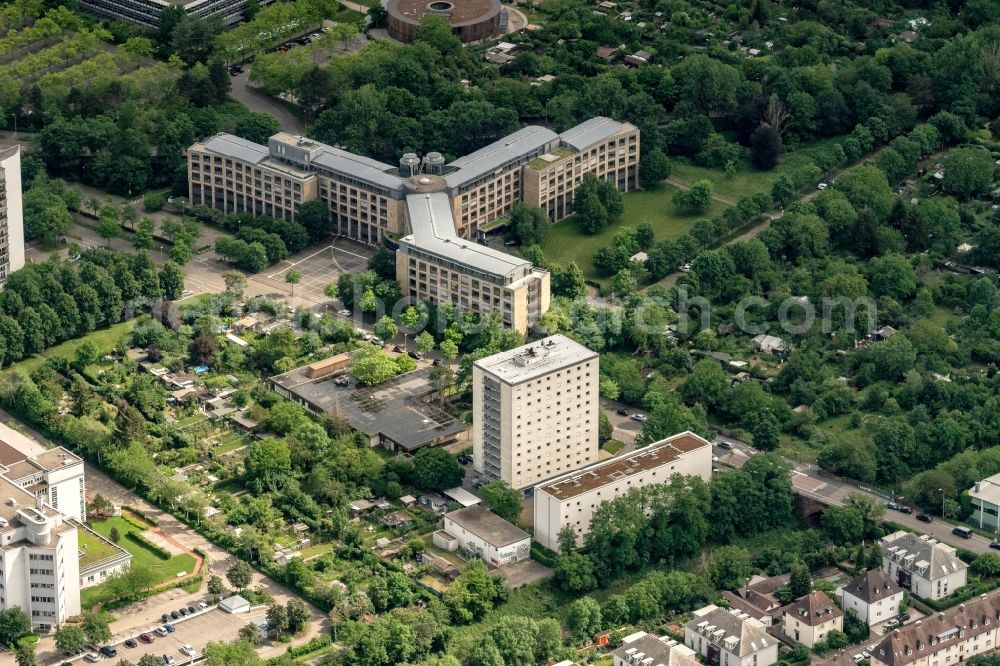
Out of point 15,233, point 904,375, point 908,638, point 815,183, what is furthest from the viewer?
point 815,183

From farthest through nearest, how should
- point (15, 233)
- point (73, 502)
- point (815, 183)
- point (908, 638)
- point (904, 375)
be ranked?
point (815, 183) < point (15, 233) < point (904, 375) < point (73, 502) < point (908, 638)

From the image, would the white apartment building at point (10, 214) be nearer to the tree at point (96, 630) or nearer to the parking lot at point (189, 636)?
the parking lot at point (189, 636)

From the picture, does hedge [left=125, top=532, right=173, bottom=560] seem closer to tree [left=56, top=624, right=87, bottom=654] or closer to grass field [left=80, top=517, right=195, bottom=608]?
grass field [left=80, top=517, right=195, bottom=608]

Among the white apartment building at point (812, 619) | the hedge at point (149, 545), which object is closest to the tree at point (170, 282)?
the hedge at point (149, 545)

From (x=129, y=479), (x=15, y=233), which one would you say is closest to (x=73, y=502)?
(x=129, y=479)

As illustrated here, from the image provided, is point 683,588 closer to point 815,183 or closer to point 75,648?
point 75,648

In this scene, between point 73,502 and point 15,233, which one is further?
point 15,233

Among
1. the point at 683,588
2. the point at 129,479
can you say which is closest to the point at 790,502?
the point at 683,588

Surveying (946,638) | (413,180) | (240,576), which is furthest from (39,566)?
(413,180)
